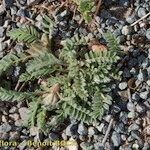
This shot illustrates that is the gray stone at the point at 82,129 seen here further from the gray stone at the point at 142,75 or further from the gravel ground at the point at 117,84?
the gray stone at the point at 142,75

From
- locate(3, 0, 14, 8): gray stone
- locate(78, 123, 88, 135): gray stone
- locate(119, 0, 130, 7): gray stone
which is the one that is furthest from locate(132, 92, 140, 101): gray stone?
locate(3, 0, 14, 8): gray stone

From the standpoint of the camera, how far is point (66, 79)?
2.81 metres

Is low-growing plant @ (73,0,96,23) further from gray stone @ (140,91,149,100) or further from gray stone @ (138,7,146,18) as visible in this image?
gray stone @ (140,91,149,100)

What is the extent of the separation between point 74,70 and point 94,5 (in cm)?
43

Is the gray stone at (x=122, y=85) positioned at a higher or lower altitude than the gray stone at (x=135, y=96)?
higher

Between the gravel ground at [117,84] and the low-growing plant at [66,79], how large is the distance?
0.06 metres

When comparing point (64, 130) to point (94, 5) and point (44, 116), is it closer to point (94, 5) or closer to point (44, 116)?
point (44, 116)

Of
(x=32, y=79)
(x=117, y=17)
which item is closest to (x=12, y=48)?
(x=32, y=79)

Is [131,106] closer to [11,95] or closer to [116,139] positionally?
[116,139]

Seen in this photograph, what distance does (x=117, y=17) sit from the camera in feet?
9.80

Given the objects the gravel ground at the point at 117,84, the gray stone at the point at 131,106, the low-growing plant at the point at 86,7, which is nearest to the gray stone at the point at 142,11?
the gravel ground at the point at 117,84

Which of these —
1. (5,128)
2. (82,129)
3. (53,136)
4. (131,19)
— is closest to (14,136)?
(5,128)

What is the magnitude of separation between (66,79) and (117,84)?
0.29m

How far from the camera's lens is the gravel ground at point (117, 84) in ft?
9.02
